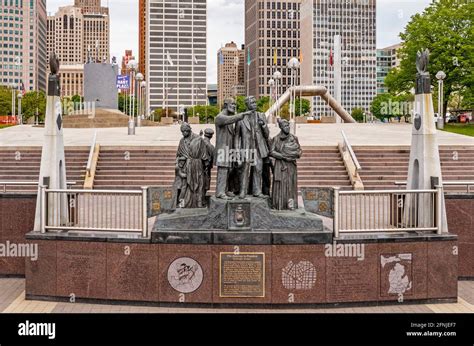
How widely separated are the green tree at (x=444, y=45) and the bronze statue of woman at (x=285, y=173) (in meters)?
35.0

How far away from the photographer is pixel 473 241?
11.3 meters

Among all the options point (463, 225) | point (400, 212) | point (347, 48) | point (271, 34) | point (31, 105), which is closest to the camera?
point (463, 225)

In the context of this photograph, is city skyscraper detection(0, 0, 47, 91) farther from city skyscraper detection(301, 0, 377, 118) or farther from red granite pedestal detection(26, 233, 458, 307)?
red granite pedestal detection(26, 233, 458, 307)

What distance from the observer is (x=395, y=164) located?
20.4 meters

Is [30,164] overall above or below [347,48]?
below

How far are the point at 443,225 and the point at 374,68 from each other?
134887 mm

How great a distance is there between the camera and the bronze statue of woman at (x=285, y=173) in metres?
10.3

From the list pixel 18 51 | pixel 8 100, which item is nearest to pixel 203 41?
pixel 18 51

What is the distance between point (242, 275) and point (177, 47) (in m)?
164

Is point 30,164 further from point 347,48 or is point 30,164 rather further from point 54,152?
point 347,48

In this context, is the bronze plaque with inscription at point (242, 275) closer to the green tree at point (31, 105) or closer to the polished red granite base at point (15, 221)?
the polished red granite base at point (15, 221)

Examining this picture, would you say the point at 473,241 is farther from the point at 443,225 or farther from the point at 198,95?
the point at 198,95

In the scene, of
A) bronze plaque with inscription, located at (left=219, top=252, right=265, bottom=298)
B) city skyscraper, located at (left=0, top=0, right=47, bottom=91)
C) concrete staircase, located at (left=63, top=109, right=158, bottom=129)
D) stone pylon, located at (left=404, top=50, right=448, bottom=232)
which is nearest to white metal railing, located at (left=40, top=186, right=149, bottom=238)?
bronze plaque with inscription, located at (left=219, top=252, right=265, bottom=298)

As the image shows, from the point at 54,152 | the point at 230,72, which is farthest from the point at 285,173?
the point at 230,72
